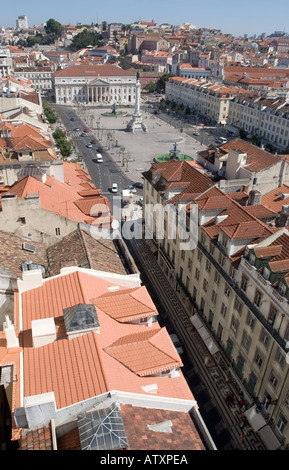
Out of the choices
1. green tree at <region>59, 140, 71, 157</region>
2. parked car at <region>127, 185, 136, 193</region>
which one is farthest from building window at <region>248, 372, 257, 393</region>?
green tree at <region>59, 140, 71, 157</region>

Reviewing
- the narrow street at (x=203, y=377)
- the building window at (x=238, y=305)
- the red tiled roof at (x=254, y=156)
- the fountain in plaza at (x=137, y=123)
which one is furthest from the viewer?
the fountain in plaza at (x=137, y=123)

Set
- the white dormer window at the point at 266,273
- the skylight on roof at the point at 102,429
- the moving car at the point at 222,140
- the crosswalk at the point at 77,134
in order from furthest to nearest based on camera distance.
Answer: the crosswalk at the point at 77,134, the moving car at the point at 222,140, the white dormer window at the point at 266,273, the skylight on roof at the point at 102,429

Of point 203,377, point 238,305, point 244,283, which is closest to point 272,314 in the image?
point 244,283

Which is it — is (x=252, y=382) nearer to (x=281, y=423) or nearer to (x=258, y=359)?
(x=258, y=359)

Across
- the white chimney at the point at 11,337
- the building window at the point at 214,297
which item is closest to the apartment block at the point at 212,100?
the building window at the point at 214,297

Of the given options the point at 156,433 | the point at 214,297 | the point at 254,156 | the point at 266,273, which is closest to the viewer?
the point at 156,433

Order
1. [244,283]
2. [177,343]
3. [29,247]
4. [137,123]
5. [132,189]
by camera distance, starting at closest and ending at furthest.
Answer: [244,283] → [29,247] → [177,343] → [132,189] → [137,123]

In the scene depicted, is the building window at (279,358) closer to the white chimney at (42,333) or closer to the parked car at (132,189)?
the white chimney at (42,333)
